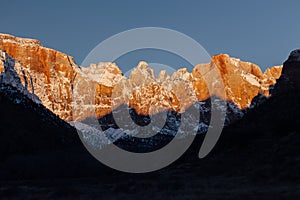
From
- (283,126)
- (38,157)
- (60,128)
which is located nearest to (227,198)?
(283,126)

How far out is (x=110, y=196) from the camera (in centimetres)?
3441

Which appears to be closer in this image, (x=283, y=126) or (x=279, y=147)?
(x=279, y=147)

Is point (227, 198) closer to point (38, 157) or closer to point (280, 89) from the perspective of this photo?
point (280, 89)

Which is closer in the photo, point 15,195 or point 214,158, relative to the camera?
point 15,195

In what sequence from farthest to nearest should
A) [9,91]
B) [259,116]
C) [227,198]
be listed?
[9,91] < [259,116] < [227,198]

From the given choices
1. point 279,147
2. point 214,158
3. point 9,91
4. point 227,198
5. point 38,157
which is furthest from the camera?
point 9,91

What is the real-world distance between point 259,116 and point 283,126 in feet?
53.8

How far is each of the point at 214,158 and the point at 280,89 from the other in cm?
4088

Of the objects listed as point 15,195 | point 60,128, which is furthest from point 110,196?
point 60,128

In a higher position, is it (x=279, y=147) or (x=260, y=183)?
(x=279, y=147)

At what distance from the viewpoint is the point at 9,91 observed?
167375 millimetres

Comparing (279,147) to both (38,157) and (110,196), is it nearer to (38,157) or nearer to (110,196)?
(110,196)

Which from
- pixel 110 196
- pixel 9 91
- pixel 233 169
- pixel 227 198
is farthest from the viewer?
pixel 9 91

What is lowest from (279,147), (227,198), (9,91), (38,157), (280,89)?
(227,198)
